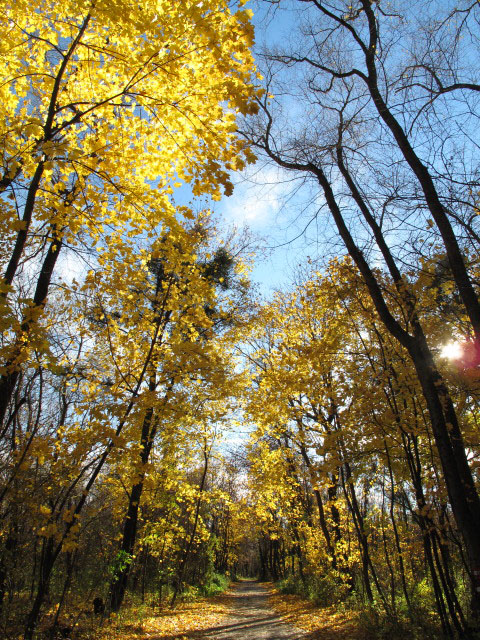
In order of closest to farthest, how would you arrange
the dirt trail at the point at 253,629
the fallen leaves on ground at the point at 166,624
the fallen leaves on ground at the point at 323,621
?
the fallen leaves on ground at the point at 166,624 → the fallen leaves on ground at the point at 323,621 → the dirt trail at the point at 253,629

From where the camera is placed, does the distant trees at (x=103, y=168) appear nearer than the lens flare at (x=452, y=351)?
Yes

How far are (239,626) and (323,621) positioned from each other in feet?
6.98

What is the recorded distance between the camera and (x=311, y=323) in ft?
33.8

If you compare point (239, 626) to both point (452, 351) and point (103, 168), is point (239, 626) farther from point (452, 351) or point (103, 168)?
point (103, 168)

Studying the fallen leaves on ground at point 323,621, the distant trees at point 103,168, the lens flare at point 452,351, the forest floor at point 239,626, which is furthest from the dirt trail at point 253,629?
the lens flare at point 452,351

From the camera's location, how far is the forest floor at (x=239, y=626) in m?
6.49

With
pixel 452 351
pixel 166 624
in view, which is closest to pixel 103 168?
pixel 452 351

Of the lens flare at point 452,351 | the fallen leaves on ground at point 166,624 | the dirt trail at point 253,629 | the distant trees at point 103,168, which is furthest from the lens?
the dirt trail at point 253,629

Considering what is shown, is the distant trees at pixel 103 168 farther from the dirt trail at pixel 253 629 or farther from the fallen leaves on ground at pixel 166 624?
the dirt trail at pixel 253 629

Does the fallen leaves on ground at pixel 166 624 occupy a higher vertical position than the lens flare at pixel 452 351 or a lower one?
lower

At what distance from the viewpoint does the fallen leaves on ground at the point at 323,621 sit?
6.44 metres

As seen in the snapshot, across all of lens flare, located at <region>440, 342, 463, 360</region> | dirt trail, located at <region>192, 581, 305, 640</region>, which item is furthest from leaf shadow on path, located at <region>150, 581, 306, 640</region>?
lens flare, located at <region>440, 342, 463, 360</region>

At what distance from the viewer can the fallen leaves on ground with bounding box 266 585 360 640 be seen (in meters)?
6.44

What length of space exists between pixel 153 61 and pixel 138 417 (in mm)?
3389
